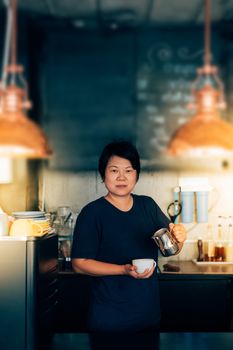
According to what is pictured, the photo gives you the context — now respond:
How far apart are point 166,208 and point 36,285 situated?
2.12 metres

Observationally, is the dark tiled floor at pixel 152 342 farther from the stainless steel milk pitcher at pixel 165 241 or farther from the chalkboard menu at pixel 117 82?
the chalkboard menu at pixel 117 82

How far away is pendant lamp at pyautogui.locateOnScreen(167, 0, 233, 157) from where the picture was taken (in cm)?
150

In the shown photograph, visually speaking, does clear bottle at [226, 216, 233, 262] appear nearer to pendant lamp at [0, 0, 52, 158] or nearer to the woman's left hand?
the woman's left hand

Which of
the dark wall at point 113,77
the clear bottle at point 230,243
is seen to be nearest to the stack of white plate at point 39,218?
the dark wall at point 113,77

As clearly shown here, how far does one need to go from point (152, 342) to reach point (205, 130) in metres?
0.85

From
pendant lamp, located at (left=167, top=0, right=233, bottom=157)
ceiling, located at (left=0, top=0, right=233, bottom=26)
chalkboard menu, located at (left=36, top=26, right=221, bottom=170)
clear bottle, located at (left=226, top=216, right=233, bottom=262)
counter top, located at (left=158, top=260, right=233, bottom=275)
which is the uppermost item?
ceiling, located at (left=0, top=0, right=233, bottom=26)

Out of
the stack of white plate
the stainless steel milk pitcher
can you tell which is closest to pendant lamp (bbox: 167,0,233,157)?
the stainless steel milk pitcher

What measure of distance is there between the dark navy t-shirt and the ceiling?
797 mm

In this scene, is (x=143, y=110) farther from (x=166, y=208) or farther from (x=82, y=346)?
(x=166, y=208)

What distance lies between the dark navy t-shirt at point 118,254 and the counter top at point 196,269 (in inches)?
45.5

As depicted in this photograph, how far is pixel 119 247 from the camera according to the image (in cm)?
229

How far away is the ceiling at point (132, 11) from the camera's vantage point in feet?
6.49

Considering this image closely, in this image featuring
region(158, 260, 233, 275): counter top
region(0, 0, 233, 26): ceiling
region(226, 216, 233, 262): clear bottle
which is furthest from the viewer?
region(226, 216, 233, 262): clear bottle

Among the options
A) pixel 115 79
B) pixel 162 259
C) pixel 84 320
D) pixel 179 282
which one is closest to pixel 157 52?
pixel 115 79
